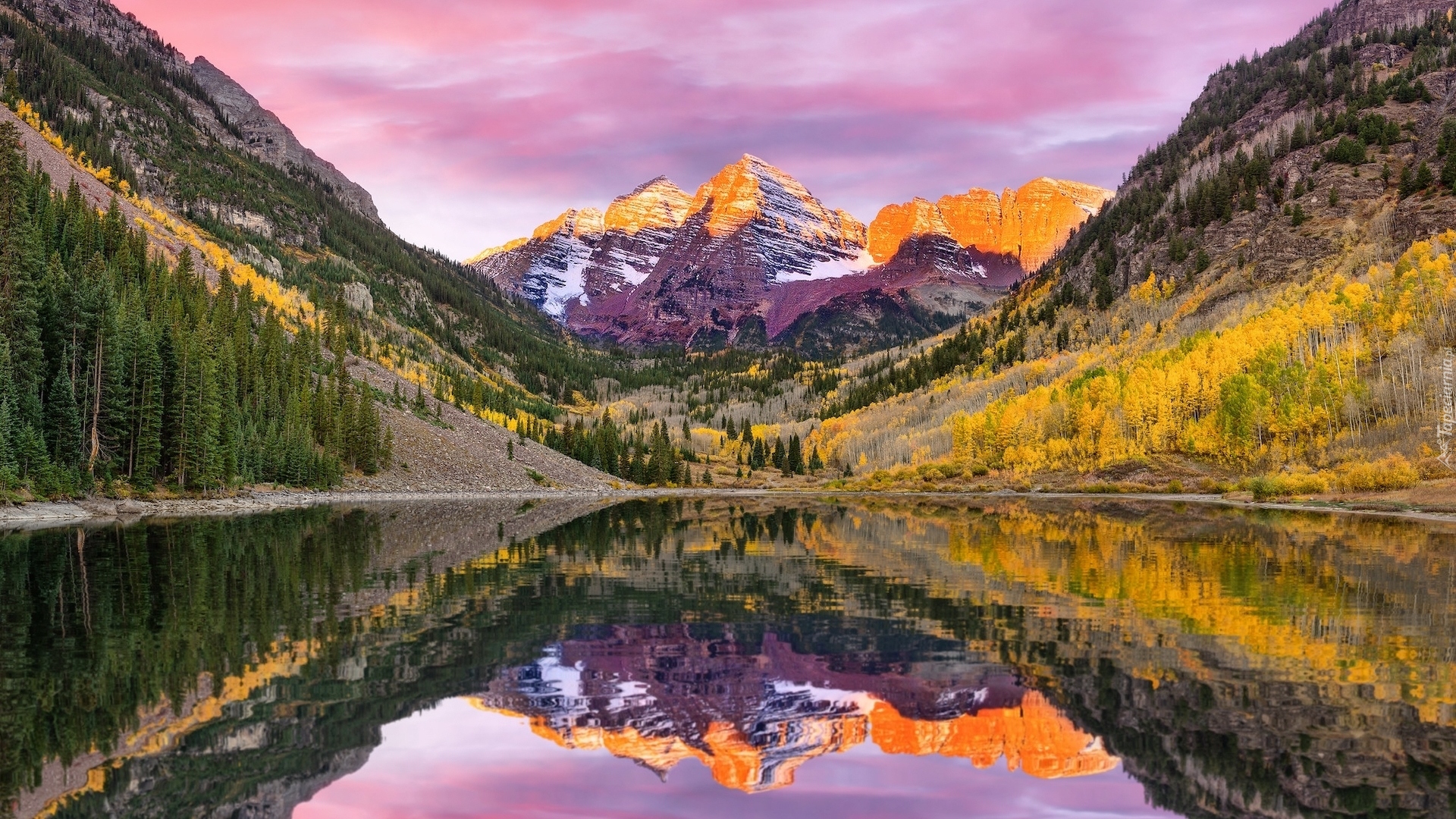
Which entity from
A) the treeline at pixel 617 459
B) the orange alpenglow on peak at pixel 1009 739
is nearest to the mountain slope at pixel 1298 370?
the treeline at pixel 617 459

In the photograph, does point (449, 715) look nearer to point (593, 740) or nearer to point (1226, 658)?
point (593, 740)

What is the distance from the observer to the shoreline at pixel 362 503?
69.1 m

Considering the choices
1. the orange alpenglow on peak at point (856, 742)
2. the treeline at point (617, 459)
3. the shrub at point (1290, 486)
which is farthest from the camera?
the treeline at point (617, 459)

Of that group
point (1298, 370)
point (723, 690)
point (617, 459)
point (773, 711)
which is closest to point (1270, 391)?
point (1298, 370)

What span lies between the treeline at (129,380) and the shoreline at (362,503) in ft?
8.07

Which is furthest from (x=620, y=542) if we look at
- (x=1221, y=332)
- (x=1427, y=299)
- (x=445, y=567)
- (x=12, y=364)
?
(x=1221, y=332)

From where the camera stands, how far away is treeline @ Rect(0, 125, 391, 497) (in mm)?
75438

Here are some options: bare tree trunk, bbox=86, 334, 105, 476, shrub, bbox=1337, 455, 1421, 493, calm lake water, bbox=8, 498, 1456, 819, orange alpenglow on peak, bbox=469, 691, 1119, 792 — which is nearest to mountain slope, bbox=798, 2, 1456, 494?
shrub, bbox=1337, 455, 1421, 493

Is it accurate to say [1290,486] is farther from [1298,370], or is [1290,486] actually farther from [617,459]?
[617,459]

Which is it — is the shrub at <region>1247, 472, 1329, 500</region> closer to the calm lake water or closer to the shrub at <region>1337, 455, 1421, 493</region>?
the shrub at <region>1337, 455, 1421, 493</region>

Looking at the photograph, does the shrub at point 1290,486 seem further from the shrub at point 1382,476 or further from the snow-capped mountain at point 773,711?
the snow-capped mountain at point 773,711

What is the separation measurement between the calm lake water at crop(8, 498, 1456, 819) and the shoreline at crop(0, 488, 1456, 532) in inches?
1361

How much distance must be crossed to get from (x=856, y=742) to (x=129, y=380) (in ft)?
299

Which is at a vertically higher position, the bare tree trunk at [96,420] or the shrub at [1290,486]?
the bare tree trunk at [96,420]
